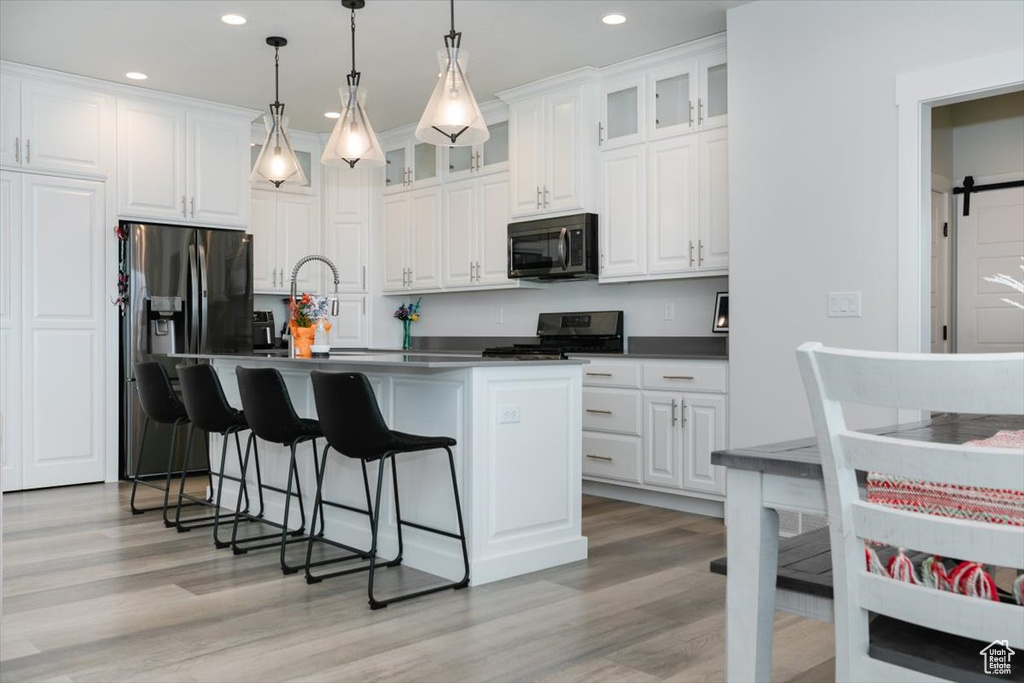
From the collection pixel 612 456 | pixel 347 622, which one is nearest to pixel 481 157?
pixel 612 456

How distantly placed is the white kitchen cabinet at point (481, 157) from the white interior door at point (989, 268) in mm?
3044

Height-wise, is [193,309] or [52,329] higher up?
[193,309]

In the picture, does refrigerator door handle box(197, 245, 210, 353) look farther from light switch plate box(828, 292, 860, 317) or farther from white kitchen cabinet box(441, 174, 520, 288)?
light switch plate box(828, 292, 860, 317)

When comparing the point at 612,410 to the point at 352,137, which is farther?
the point at 612,410

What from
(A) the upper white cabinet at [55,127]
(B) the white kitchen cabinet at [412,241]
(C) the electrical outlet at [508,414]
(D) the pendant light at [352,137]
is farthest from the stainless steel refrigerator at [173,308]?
(C) the electrical outlet at [508,414]

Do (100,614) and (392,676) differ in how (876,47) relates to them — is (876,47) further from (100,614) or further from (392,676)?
(100,614)

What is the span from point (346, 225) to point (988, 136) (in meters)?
4.73

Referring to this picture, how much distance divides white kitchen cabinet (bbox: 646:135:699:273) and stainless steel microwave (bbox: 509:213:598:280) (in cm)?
42

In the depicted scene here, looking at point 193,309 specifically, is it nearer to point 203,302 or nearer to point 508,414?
point 203,302

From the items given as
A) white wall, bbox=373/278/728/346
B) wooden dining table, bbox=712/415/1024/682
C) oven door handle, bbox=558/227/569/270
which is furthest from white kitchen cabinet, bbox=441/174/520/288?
wooden dining table, bbox=712/415/1024/682

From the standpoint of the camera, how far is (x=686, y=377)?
454 centimetres

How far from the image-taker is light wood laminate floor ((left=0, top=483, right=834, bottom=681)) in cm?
239

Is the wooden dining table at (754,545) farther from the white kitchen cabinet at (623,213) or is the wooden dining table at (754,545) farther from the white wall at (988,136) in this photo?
the white wall at (988,136)

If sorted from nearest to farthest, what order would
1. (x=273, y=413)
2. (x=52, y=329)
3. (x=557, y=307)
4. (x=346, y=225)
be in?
(x=273, y=413)
(x=52, y=329)
(x=557, y=307)
(x=346, y=225)
